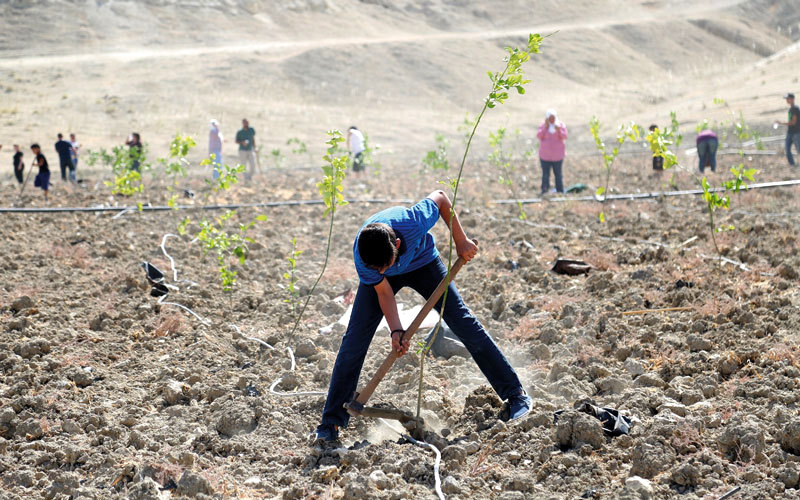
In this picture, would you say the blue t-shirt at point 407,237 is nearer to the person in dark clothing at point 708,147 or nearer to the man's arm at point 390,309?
the man's arm at point 390,309

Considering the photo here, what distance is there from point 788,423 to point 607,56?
44.4 m

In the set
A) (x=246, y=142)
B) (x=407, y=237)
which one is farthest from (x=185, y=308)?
(x=246, y=142)

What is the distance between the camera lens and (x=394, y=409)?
4.22m

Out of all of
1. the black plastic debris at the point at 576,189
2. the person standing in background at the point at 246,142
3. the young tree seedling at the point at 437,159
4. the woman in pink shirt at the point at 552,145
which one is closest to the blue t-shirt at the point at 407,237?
the woman in pink shirt at the point at 552,145

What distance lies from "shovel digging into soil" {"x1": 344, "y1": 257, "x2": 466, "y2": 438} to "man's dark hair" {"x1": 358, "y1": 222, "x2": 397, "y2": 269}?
0.43 meters

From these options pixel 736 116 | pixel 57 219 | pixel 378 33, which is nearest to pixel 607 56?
pixel 378 33

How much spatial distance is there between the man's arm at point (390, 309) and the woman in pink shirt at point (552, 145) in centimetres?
765

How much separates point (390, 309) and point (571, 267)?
3370mm

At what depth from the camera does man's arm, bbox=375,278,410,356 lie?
387 centimetres

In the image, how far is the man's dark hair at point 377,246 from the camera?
3594 mm

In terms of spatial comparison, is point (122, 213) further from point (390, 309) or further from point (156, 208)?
point (390, 309)

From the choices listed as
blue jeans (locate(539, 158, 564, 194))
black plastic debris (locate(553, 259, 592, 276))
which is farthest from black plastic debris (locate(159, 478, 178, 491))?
blue jeans (locate(539, 158, 564, 194))

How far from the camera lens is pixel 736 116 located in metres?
22.7

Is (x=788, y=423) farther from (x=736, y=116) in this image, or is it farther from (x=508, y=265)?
(x=736, y=116)
